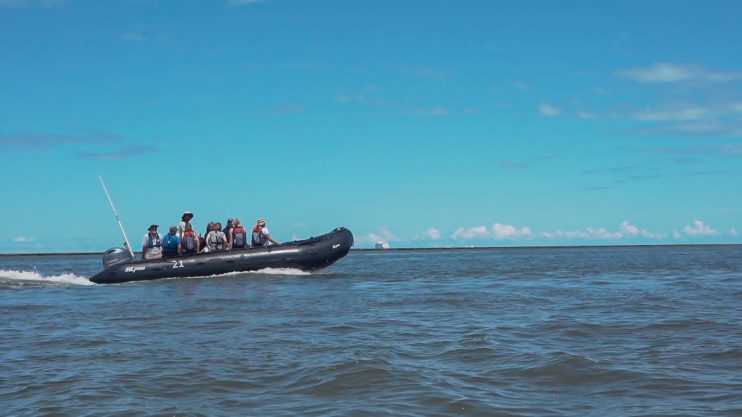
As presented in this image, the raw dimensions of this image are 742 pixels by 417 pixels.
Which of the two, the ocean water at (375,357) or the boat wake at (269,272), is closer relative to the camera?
the ocean water at (375,357)

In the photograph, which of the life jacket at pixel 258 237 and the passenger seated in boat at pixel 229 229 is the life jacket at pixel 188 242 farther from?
the life jacket at pixel 258 237

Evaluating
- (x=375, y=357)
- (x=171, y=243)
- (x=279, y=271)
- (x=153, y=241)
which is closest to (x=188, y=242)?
(x=171, y=243)

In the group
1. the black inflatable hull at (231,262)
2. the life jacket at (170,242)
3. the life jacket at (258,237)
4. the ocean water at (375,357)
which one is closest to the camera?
the ocean water at (375,357)

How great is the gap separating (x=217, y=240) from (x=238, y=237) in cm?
67

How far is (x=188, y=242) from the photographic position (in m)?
22.2

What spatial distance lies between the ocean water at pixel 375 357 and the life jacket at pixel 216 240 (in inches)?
295

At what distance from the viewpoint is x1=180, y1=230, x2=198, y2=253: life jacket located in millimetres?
22141

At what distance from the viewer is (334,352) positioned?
8164mm

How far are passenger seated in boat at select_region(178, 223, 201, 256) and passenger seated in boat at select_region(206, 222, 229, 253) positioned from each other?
0.51 m

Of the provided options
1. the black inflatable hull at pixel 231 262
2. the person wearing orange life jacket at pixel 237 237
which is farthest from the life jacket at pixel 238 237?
the black inflatable hull at pixel 231 262

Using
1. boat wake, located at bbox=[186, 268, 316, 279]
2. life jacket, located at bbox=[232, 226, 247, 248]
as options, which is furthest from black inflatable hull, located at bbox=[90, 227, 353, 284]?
life jacket, located at bbox=[232, 226, 247, 248]

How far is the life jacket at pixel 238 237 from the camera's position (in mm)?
22906

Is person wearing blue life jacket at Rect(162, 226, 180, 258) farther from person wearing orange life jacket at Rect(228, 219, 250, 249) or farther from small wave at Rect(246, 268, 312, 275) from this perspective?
small wave at Rect(246, 268, 312, 275)

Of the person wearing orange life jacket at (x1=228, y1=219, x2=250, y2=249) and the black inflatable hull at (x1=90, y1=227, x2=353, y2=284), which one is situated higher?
the person wearing orange life jacket at (x1=228, y1=219, x2=250, y2=249)
